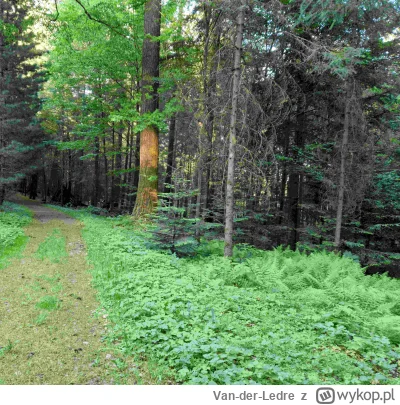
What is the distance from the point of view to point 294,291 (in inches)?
235

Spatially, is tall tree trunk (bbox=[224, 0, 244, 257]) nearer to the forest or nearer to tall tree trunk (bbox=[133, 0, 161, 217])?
the forest

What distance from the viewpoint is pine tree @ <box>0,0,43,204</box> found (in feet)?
50.1

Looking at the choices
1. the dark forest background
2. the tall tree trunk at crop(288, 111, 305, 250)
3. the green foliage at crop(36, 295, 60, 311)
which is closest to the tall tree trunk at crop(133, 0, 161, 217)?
the dark forest background

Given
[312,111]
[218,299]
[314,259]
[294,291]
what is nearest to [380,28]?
[312,111]

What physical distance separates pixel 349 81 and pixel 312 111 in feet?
7.16

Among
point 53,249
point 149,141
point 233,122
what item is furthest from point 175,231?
point 149,141

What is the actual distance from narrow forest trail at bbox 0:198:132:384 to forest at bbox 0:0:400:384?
0.03 m

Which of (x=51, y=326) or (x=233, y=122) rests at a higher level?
A: (x=233, y=122)

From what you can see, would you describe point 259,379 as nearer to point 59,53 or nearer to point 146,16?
point 146,16

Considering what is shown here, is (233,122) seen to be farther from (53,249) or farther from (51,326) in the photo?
(53,249)

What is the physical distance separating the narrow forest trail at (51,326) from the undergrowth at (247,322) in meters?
0.35

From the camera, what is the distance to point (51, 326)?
4.33 metres
